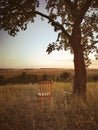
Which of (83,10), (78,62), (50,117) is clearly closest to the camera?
(50,117)

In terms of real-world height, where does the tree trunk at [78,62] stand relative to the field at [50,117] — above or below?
above

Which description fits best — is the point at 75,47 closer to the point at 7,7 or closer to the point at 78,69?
the point at 78,69

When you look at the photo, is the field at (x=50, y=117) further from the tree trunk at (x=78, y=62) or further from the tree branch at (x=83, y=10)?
the tree branch at (x=83, y=10)

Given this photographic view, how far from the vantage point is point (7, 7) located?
1162 cm

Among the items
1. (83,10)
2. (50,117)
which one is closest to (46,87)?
(50,117)

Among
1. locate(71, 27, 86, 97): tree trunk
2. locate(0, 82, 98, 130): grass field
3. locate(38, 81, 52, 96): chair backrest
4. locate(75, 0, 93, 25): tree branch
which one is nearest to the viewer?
locate(0, 82, 98, 130): grass field

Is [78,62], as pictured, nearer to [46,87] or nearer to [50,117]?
[46,87]

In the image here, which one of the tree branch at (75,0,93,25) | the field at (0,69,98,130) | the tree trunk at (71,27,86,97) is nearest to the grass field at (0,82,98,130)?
the field at (0,69,98,130)

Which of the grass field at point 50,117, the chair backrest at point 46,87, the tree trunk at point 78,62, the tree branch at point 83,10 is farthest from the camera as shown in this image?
the tree trunk at point 78,62

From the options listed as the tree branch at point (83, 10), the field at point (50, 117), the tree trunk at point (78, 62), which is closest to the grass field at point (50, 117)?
the field at point (50, 117)

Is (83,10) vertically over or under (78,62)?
over

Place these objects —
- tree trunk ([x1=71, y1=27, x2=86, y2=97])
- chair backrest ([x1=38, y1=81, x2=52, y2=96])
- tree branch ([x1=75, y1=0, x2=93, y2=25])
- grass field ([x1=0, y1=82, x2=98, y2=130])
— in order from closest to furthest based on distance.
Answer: grass field ([x1=0, y1=82, x2=98, y2=130]) < chair backrest ([x1=38, y1=81, x2=52, y2=96]) < tree branch ([x1=75, y1=0, x2=93, y2=25]) < tree trunk ([x1=71, y1=27, x2=86, y2=97])

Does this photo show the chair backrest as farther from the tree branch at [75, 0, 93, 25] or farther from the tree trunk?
the tree branch at [75, 0, 93, 25]

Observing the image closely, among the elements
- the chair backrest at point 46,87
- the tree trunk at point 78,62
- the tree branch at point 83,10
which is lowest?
the chair backrest at point 46,87
